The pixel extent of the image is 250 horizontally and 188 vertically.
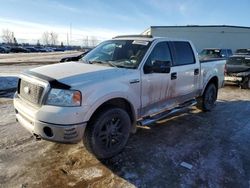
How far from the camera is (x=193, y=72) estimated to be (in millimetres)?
5605

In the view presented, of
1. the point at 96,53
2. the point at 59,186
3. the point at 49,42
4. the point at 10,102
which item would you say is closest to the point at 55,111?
the point at 59,186

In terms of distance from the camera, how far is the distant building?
121 ft

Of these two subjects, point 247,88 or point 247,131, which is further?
point 247,88

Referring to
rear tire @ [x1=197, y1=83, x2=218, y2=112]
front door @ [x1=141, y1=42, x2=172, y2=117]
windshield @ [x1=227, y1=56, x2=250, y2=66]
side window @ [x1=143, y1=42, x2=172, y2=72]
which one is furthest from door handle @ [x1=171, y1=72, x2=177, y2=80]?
windshield @ [x1=227, y1=56, x2=250, y2=66]

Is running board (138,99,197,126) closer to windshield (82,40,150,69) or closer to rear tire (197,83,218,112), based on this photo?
rear tire (197,83,218,112)

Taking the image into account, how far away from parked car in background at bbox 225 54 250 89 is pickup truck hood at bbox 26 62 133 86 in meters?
8.20

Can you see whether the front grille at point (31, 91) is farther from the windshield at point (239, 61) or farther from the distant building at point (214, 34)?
the distant building at point (214, 34)

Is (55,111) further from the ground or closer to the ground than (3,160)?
further from the ground

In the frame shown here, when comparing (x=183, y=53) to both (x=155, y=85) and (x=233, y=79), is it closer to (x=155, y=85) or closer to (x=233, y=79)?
(x=155, y=85)

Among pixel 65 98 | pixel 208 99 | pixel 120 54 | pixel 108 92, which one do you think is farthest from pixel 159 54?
pixel 208 99

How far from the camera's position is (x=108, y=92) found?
11.6ft

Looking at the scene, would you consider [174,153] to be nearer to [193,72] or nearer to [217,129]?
[217,129]

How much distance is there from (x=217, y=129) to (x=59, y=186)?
12.1 ft

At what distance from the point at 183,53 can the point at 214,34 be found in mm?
35027
